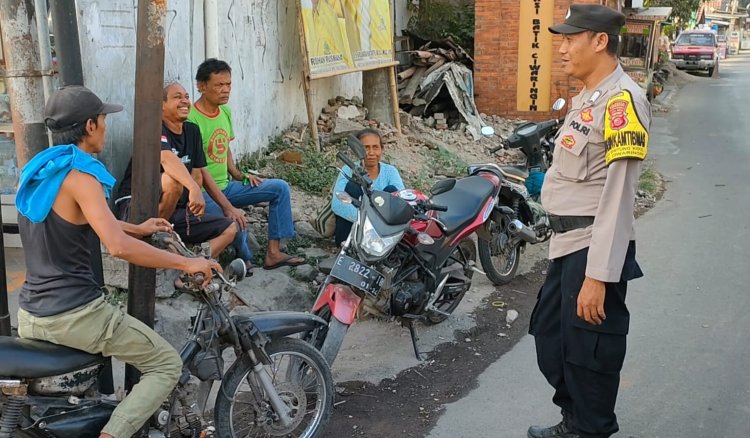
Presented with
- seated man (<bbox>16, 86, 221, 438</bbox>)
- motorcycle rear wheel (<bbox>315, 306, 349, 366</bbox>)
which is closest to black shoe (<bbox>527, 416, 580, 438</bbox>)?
motorcycle rear wheel (<bbox>315, 306, 349, 366</bbox>)

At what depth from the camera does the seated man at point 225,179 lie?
5336 mm

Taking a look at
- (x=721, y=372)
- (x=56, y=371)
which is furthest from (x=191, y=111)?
(x=721, y=372)

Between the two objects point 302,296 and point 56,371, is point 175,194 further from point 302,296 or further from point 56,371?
point 56,371

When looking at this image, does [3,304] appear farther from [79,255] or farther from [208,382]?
[208,382]

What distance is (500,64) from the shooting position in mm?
14453

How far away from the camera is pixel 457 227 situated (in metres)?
4.93

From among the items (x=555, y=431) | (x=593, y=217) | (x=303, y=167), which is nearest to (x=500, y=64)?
(x=303, y=167)

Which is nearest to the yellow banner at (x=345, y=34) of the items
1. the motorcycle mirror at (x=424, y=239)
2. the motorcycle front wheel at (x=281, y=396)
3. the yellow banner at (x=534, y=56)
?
the motorcycle mirror at (x=424, y=239)

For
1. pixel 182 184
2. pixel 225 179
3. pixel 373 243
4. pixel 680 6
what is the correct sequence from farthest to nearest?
pixel 680 6
pixel 225 179
pixel 182 184
pixel 373 243

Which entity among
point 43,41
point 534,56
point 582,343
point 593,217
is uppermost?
point 43,41

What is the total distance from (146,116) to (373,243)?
4.62 ft

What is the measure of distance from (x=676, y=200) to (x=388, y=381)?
6.11m

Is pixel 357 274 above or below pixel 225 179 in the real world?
below

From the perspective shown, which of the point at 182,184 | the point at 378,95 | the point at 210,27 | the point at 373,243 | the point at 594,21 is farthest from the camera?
the point at 378,95
